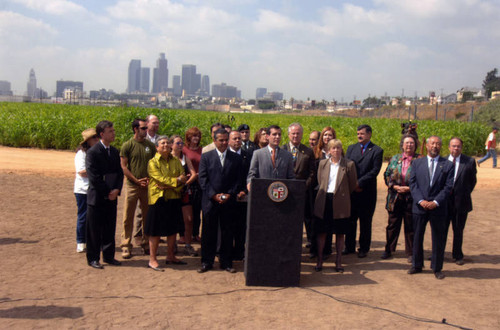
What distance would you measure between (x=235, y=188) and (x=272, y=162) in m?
0.65

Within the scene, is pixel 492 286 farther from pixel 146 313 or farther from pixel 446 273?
pixel 146 313

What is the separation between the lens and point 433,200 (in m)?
7.14

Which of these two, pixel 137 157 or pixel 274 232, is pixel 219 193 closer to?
pixel 274 232

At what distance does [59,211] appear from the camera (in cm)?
1080

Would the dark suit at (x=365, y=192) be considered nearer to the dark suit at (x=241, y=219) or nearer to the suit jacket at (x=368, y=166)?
the suit jacket at (x=368, y=166)

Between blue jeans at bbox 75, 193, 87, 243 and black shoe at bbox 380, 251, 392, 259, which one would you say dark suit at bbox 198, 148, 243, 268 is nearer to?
blue jeans at bbox 75, 193, 87, 243

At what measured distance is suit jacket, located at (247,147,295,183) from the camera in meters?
7.07

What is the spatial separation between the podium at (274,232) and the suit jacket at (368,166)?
204 cm

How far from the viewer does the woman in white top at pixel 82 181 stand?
7.63 m

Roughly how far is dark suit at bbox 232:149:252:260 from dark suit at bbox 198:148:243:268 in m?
0.08

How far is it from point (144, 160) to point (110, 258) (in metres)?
1.56

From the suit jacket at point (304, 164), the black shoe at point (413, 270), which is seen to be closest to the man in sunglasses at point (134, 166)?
the suit jacket at point (304, 164)

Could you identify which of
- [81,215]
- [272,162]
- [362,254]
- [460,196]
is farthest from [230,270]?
[460,196]

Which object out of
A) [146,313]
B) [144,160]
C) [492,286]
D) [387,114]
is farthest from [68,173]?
[387,114]
